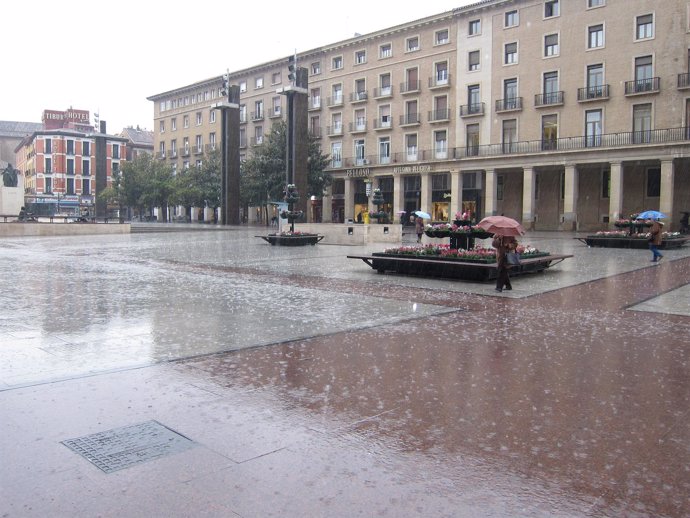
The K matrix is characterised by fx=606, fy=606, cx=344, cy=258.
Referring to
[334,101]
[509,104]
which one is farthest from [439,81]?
[334,101]

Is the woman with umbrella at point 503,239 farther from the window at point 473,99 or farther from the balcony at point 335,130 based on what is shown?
the balcony at point 335,130

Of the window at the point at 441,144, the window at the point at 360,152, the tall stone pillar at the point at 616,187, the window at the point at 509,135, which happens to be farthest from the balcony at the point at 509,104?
the window at the point at 360,152

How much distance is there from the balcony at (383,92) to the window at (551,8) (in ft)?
46.7

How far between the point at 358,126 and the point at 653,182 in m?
25.2

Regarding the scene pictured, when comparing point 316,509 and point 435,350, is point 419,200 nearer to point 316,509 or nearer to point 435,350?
point 435,350

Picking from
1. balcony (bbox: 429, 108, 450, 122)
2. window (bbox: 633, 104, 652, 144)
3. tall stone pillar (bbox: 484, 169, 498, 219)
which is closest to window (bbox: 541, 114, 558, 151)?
tall stone pillar (bbox: 484, 169, 498, 219)

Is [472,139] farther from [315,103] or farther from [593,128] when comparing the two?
[315,103]

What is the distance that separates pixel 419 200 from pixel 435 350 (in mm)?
47344

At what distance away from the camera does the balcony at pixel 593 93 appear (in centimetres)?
4075

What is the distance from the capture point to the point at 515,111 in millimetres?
45438

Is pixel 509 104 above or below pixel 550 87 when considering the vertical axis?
below

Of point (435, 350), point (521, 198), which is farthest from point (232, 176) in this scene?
point (435, 350)

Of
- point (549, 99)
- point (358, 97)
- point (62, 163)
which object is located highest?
point (358, 97)

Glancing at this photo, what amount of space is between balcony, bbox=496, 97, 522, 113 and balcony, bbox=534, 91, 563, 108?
135cm
